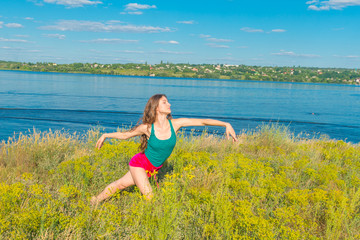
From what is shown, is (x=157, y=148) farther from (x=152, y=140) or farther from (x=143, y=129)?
(x=143, y=129)

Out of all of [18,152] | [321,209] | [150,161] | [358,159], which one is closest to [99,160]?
[150,161]

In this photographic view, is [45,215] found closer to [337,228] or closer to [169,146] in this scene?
[169,146]

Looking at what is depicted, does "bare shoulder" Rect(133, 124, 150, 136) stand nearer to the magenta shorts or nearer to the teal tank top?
the teal tank top

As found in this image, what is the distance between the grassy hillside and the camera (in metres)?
3.51

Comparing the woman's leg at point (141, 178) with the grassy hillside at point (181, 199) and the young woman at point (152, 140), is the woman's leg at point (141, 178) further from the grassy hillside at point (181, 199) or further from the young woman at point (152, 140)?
the grassy hillside at point (181, 199)

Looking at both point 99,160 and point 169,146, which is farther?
point 99,160

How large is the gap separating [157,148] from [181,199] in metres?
1.00

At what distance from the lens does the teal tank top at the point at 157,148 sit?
16.5ft

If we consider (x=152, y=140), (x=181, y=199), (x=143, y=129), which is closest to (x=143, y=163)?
(x=152, y=140)

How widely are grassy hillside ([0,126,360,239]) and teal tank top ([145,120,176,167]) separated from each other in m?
0.45

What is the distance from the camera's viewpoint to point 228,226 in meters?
3.63

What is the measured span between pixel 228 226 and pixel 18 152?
5.99 meters

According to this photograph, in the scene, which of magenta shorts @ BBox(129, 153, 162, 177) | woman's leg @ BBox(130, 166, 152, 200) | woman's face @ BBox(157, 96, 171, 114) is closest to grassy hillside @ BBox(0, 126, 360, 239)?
woman's leg @ BBox(130, 166, 152, 200)

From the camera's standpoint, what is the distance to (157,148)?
504cm
